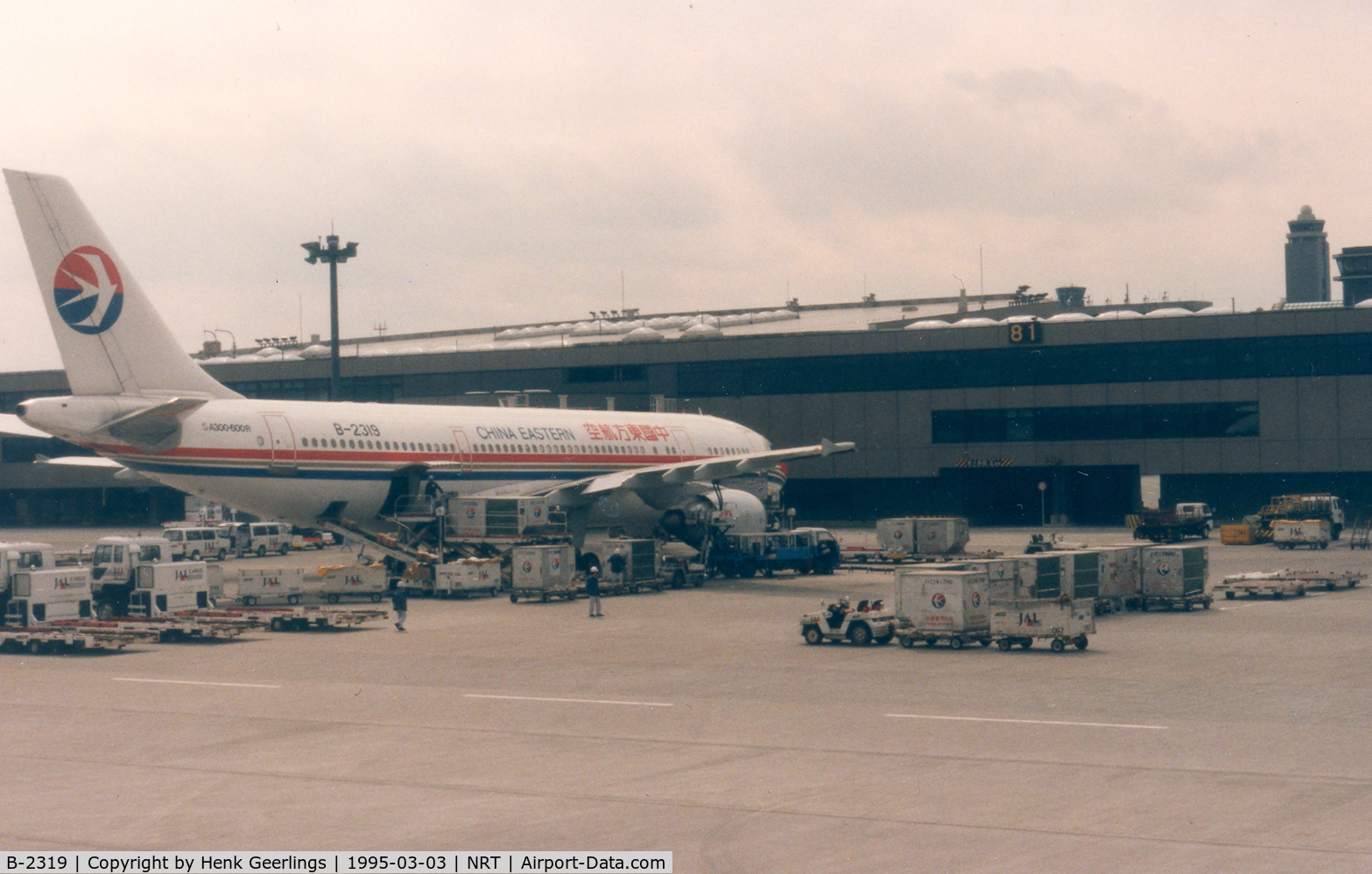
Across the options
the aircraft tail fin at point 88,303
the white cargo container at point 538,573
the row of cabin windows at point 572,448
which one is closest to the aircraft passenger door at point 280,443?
the aircraft tail fin at point 88,303

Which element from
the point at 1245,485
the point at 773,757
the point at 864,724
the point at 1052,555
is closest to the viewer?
the point at 773,757

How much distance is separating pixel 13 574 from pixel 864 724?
23840mm

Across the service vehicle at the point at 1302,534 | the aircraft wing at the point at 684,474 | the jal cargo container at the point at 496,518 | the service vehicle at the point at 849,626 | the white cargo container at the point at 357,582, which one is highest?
the aircraft wing at the point at 684,474

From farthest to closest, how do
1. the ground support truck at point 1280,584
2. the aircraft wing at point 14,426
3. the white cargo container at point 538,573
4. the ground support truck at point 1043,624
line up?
the aircraft wing at point 14,426 < the white cargo container at point 538,573 < the ground support truck at point 1280,584 < the ground support truck at point 1043,624

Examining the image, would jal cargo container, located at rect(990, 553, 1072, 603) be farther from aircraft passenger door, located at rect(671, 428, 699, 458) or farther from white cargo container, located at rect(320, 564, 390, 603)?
aircraft passenger door, located at rect(671, 428, 699, 458)

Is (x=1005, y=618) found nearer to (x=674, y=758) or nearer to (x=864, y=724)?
(x=864, y=724)

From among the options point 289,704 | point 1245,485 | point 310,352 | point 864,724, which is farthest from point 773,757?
point 310,352

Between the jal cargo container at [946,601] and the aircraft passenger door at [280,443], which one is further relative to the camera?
the aircraft passenger door at [280,443]

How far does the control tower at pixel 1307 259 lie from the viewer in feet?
367

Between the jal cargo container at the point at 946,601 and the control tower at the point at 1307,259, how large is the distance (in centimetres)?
9368

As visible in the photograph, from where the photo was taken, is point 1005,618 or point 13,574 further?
point 13,574

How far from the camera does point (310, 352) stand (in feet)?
327

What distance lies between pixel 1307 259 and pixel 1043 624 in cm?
9741

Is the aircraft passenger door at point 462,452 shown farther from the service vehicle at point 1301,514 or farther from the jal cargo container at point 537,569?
the service vehicle at point 1301,514
